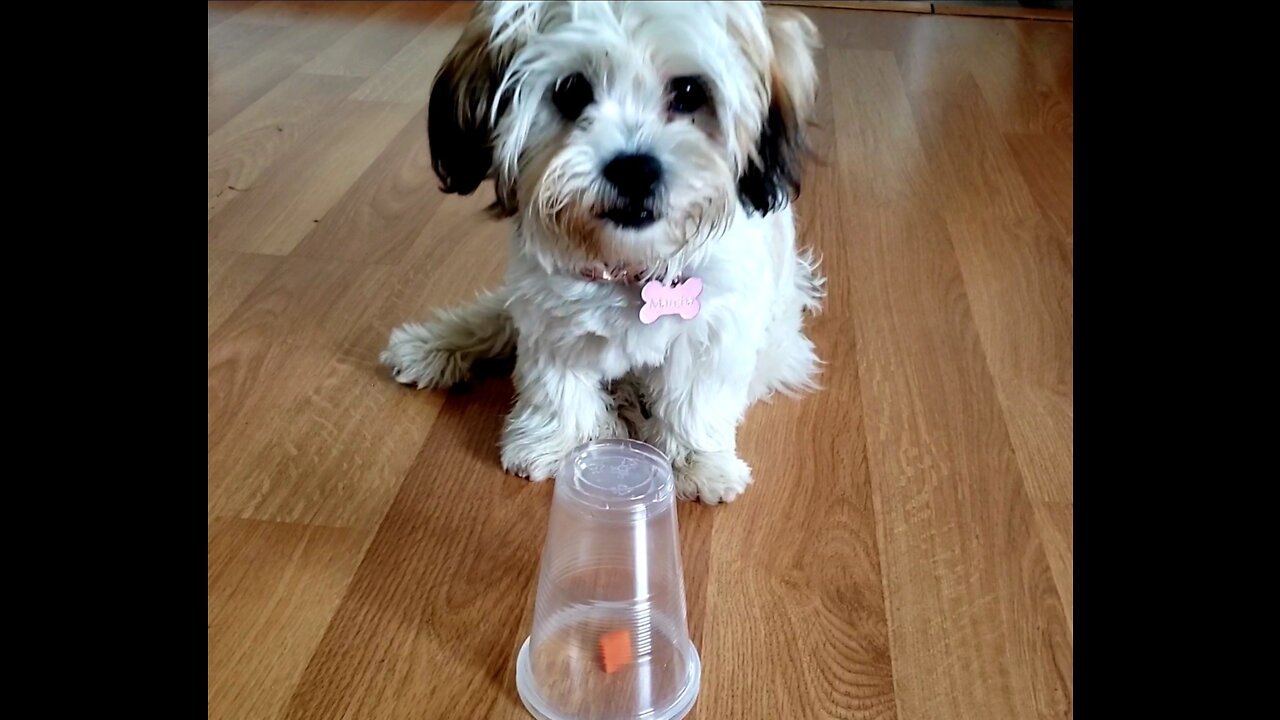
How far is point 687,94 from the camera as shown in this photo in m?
1.26

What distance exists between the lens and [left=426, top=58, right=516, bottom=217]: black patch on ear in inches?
51.3

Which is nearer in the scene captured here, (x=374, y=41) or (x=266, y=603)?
(x=266, y=603)

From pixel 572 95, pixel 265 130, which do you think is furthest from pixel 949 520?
pixel 265 130

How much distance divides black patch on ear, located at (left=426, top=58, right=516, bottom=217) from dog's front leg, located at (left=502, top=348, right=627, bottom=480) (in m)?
0.23

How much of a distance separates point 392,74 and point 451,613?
1.99m

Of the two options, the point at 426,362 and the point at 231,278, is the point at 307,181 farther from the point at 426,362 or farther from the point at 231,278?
the point at 426,362

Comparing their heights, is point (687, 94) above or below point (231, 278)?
above

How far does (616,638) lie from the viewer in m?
1.22

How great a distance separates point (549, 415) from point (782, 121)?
0.50 metres

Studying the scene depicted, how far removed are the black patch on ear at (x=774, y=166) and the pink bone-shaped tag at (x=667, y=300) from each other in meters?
0.13

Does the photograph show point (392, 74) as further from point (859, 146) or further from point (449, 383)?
point (449, 383)

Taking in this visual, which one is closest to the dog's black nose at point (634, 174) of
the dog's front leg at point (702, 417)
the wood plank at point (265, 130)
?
the dog's front leg at point (702, 417)
